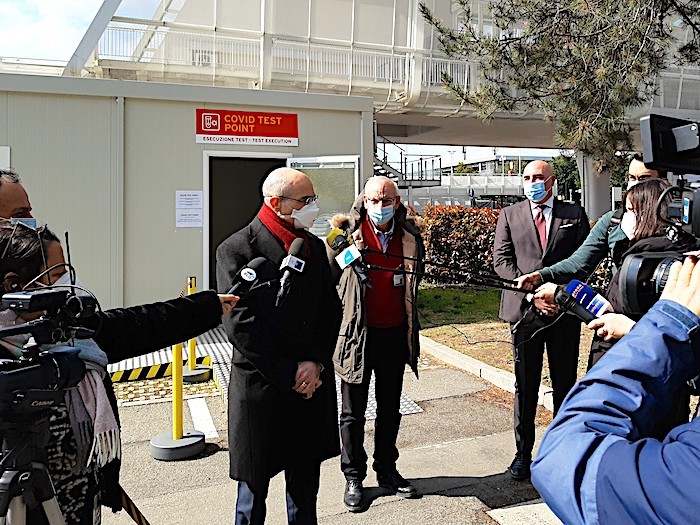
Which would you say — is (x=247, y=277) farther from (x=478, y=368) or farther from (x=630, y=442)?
(x=478, y=368)

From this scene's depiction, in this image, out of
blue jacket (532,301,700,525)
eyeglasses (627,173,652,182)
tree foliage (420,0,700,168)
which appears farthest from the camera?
tree foliage (420,0,700,168)

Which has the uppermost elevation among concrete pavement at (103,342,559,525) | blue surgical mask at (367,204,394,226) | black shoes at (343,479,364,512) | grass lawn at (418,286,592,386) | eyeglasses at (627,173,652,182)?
eyeglasses at (627,173,652,182)

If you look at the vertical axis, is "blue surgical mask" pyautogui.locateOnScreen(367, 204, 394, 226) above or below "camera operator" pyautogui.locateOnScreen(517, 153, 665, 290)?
above

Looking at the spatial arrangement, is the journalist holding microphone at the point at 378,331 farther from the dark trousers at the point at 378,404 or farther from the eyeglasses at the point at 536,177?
the eyeglasses at the point at 536,177

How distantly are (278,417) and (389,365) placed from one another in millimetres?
1301

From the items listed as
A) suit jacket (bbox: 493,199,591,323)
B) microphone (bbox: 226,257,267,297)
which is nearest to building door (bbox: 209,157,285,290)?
suit jacket (bbox: 493,199,591,323)

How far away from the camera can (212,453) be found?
5023mm

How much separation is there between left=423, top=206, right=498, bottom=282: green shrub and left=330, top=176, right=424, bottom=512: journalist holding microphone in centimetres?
984

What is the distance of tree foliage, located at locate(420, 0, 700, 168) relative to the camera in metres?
7.55

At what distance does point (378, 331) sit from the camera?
13.9ft

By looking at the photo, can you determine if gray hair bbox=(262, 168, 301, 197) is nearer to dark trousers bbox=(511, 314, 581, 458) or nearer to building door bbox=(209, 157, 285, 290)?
dark trousers bbox=(511, 314, 581, 458)

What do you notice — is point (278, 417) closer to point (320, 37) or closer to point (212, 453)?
point (212, 453)

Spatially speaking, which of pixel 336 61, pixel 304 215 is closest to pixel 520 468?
pixel 304 215

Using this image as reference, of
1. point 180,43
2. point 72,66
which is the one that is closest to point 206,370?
point 72,66
